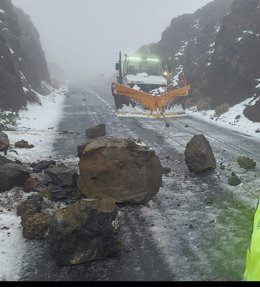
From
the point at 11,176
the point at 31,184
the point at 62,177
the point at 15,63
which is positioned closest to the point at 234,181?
the point at 62,177

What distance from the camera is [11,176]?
25.7ft

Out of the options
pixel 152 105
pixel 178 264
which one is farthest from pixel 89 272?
pixel 152 105

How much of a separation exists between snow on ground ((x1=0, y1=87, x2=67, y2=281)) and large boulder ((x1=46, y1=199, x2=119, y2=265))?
55 centimetres

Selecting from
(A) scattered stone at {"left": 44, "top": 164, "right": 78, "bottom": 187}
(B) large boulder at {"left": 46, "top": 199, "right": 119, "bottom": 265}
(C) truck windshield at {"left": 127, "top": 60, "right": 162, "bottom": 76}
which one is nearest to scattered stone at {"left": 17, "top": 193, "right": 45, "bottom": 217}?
(A) scattered stone at {"left": 44, "top": 164, "right": 78, "bottom": 187}

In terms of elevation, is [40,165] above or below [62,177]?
below

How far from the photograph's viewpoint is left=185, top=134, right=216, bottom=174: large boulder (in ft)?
30.9

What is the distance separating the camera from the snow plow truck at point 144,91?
20.3 metres

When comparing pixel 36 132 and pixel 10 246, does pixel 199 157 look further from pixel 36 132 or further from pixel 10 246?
pixel 36 132

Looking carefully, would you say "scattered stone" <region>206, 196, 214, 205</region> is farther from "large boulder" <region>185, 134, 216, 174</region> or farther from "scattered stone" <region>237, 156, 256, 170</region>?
"scattered stone" <region>237, 156, 256, 170</region>

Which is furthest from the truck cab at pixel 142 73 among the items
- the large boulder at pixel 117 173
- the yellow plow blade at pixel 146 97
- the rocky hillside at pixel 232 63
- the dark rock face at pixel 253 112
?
the large boulder at pixel 117 173

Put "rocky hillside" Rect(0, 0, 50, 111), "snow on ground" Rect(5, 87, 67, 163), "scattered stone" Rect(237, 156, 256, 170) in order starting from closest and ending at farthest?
"scattered stone" Rect(237, 156, 256, 170) → "snow on ground" Rect(5, 87, 67, 163) → "rocky hillside" Rect(0, 0, 50, 111)

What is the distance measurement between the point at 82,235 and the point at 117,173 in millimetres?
2219

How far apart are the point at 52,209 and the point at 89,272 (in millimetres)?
2203

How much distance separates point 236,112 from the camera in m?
21.0
